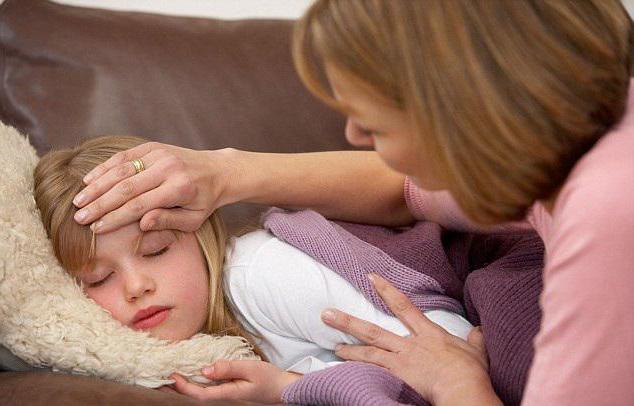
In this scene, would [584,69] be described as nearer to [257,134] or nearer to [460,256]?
[460,256]

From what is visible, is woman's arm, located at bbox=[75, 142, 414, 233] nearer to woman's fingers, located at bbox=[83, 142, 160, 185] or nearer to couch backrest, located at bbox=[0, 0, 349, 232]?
woman's fingers, located at bbox=[83, 142, 160, 185]

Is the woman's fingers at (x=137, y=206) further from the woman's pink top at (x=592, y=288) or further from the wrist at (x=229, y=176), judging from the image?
the woman's pink top at (x=592, y=288)

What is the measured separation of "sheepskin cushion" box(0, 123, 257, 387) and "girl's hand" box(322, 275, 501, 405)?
0.21 meters

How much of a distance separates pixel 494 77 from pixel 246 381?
63 cm

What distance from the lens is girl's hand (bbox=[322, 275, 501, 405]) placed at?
1172 millimetres

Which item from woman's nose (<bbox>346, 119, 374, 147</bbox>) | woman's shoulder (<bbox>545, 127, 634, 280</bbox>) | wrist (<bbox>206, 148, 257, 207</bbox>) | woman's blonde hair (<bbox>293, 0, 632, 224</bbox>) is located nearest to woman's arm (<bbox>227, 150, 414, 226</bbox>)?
wrist (<bbox>206, 148, 257, 207</bbox>)

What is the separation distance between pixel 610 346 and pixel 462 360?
415mm

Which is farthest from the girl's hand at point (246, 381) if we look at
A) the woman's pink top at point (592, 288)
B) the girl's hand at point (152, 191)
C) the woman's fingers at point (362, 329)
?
the woman's pink top at point (592, 288)

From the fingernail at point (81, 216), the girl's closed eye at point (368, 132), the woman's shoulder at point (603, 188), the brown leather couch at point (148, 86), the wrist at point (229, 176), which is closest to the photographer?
the woman's shoulder at point (603, 188)

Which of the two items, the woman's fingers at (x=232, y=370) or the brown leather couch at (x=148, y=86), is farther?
the brown leather couch at (x=148, y=86)

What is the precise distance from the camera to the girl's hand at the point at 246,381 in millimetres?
1241

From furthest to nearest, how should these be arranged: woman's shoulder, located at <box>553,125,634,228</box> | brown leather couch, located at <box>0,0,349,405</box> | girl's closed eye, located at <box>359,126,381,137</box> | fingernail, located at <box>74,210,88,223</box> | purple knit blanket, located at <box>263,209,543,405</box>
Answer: brown leather couch, located at <box>0,0,349,405</box> < fingernail, located at <box>74,210,88,223</box> < purple knit blanket, located at <box>263,209,543,405</box> < girl's closed eye, located at <box>359,126,381,137</box> < woman's shoulder, located at <box>553,125,634,228</box>

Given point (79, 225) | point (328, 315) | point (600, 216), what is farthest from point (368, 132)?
point (79, 225)

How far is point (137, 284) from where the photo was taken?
1.29 metres
